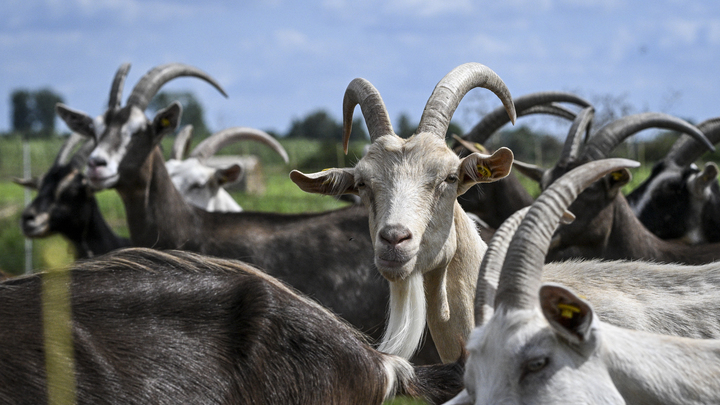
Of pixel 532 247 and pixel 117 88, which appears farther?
pixel 117 88

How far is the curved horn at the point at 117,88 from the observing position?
21.2ft

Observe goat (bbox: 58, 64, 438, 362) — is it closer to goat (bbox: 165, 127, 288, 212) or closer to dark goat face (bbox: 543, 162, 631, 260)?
dark goat face (bbox: 543, 162, 631, 260)

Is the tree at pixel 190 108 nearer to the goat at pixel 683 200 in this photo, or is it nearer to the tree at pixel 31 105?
the tree at pixel 31 105

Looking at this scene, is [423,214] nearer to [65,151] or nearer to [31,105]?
[65,151]

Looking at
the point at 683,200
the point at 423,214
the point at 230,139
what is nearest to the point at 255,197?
the point at 230,139

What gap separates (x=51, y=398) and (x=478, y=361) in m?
1.39

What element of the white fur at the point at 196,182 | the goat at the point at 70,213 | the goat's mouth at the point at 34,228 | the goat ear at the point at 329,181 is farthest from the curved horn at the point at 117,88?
the goat ear at the point at 329,181

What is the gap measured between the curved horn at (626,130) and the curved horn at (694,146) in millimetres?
640

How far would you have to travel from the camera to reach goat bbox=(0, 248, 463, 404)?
2.40m

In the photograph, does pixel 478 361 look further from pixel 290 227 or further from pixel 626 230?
pixel 290 227

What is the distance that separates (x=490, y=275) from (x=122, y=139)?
4.29 metres

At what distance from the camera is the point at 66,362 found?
2393 millimetres

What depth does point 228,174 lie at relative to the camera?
8.39 m

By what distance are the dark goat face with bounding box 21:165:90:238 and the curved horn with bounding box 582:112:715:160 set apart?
493 cm
